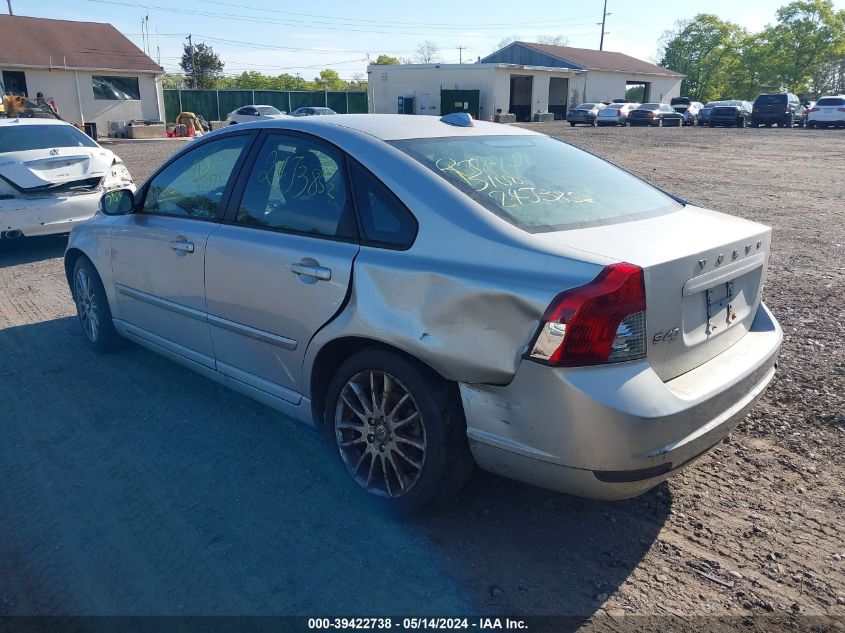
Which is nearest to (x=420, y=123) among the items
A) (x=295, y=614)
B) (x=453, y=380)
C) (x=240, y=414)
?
(x=453, y=380)

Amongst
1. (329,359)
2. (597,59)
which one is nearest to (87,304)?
(329,359)

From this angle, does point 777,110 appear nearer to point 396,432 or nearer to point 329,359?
point 329,359

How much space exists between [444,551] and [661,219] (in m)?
1.79

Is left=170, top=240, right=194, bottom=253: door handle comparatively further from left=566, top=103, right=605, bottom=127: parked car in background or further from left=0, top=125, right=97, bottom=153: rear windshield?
left=566, top=103, right=605, bottom=127: parked car in background

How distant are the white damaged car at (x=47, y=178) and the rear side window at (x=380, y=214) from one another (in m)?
6.11

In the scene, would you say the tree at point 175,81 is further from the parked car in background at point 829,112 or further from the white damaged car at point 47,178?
the white damaged car at point 47,178

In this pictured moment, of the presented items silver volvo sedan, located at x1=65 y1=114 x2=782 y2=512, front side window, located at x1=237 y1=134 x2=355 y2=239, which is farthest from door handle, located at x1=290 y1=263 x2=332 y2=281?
front side window, located at x1=237 y1=134 x2=355 y2=239

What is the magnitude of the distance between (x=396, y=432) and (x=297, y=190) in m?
1.36

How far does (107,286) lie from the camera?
4953mm

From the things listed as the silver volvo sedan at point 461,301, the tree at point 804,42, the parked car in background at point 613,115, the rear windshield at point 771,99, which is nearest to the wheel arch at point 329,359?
the silver volvo sedan at point 461,301

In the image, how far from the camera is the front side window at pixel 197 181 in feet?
13.1

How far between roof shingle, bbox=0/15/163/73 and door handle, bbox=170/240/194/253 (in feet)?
112

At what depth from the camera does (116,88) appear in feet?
115

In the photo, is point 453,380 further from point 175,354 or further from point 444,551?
point 175,354
